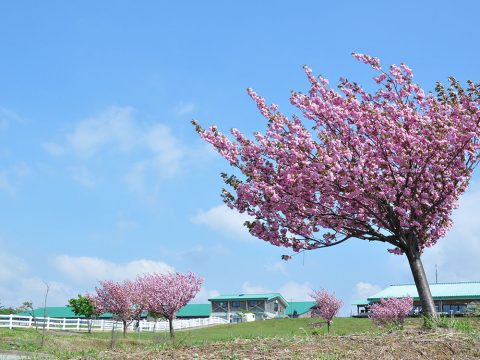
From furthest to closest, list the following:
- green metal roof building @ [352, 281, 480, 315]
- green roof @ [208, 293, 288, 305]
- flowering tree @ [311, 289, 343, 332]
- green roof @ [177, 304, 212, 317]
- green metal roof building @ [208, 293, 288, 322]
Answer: green roof @ [177, 304, 212, 317]
green roof @ [208, 293, 288, 305]
green metal roof building @ [208, 293, 288, 322]
green metal roof building @ [352, 281, 480, 315]
flowering tree @ [311, 289, 343, 332]

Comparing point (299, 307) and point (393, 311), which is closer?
point (393, 311)

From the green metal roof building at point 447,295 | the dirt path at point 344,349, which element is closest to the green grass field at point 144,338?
the dirt path at point 344,349

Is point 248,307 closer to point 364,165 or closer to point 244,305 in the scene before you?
point 244,305

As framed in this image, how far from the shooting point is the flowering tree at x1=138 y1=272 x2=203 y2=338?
39.5 metres

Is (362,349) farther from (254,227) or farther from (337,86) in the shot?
(337,86)

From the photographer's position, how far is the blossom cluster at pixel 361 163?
1349cm

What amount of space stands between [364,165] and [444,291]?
56.9 metres

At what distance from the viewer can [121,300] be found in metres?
45.2

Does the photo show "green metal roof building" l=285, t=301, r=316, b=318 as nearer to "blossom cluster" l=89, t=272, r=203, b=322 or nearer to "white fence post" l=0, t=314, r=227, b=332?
"white fence post" l=0, t=314, r=227, b=332

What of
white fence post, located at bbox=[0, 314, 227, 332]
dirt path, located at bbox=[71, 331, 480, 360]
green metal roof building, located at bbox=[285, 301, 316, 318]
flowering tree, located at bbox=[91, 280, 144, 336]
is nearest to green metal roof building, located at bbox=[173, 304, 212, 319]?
white fence post, located at bbox=[0, 314, 227, 332]

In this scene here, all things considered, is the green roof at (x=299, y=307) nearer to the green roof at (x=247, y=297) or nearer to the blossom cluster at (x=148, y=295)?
the green roof at (x=247, y=297)

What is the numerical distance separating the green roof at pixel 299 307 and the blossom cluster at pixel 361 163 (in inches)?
2771

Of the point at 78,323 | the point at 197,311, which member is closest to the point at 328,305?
the point at 78,323

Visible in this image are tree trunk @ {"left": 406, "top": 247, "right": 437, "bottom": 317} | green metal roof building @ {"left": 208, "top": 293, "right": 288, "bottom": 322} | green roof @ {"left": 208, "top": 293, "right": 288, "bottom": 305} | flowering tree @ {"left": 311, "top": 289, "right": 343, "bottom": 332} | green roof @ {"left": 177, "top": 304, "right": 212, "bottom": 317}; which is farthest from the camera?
green roof @ {"left": 177, "top": 304, "right": 212, "bottom": 317}
